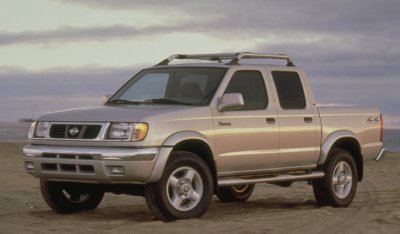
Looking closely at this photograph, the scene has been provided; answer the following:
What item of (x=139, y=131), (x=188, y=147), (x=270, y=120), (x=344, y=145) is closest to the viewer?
(x=139, y=131)

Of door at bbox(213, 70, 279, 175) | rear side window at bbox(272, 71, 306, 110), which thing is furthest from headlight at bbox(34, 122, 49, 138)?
rear side window at bbox(272, 71, 306, 110)

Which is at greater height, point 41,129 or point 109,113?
point 109,113

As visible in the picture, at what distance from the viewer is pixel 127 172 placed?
394 inches

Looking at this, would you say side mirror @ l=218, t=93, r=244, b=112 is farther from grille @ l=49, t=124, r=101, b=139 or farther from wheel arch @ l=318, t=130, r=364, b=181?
wheel arch @ l=318, t=130, r=364, b=181

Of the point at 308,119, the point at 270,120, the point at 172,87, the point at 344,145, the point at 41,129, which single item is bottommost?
the point at 344,145

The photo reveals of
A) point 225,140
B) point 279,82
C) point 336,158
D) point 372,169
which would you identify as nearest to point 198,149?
point 225,140

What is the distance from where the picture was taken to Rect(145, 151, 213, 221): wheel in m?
10.3

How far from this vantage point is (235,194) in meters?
13.8

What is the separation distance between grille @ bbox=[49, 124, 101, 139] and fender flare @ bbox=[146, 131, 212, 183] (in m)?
0.77

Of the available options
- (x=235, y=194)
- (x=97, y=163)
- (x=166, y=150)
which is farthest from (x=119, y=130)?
(x=235, y=194)

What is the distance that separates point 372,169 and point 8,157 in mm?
10333

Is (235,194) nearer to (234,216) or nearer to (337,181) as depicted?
(337,181)

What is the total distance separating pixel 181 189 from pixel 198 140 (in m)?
0.61

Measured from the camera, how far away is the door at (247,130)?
1103cm
